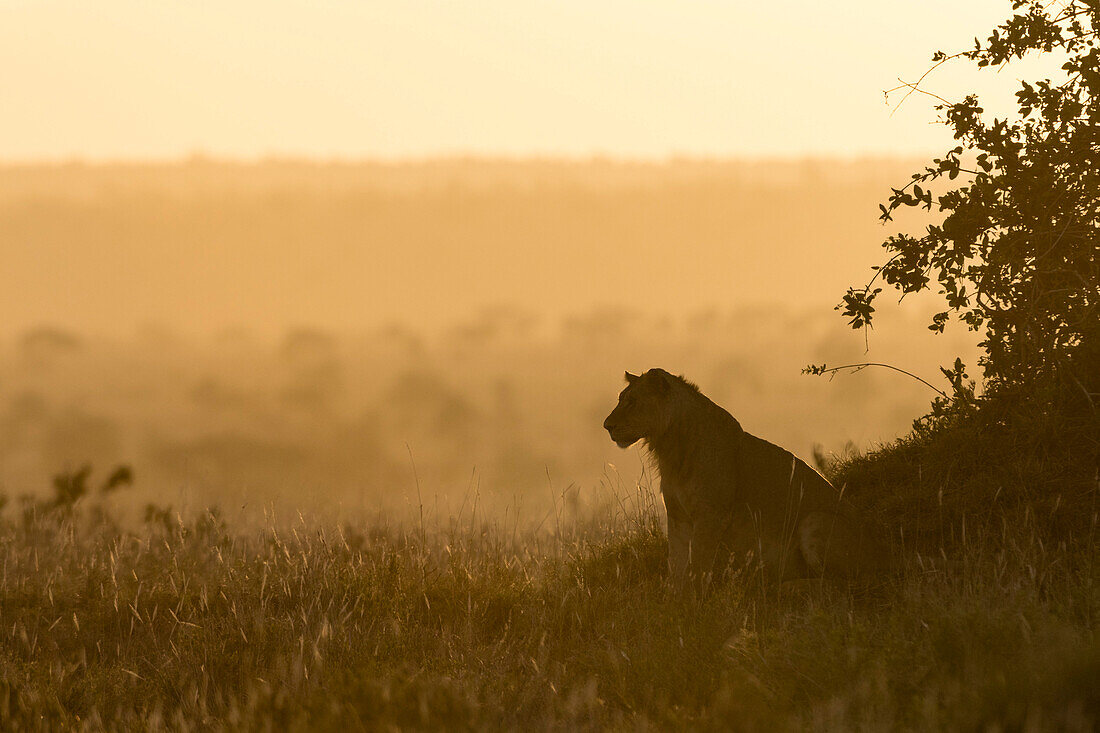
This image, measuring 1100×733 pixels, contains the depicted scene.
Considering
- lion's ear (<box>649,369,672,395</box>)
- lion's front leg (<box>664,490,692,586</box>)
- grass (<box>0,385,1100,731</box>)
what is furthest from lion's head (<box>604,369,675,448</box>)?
grass (<box>0,385,1100,731</box>)

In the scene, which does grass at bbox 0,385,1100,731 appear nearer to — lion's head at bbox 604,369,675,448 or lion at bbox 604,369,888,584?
lion at bbox 604,369,888,584

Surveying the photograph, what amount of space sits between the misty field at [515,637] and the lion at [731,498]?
11.9 inches

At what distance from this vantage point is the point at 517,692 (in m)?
7.59

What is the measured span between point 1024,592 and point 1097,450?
346 centimetres

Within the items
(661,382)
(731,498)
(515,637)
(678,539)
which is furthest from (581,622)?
(661,382)

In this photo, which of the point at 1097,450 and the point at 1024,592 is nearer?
the point at 1024,592

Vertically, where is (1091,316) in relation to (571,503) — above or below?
above

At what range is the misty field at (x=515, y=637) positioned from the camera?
20.5 ft

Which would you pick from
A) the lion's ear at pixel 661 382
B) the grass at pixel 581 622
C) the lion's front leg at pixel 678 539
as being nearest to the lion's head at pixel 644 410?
the lion's ear at pixel 661 382

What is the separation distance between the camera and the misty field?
6258 mm

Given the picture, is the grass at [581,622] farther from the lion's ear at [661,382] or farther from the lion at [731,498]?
the lion's ear at [661,382]

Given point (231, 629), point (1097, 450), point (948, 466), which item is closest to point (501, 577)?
point (231, 629)

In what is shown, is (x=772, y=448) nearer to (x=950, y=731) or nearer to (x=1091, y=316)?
(x=1091, y=316)

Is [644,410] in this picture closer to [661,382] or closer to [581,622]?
[661,382]
